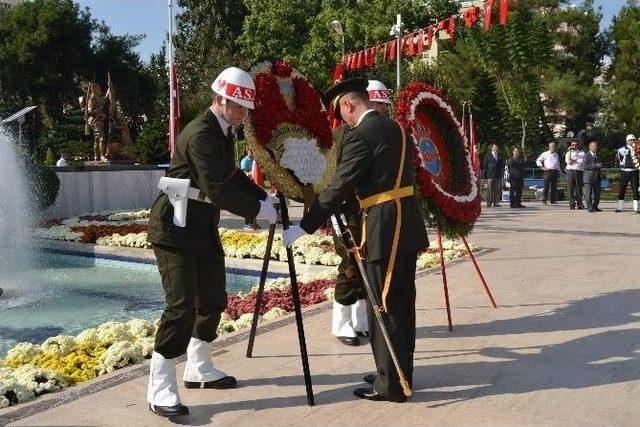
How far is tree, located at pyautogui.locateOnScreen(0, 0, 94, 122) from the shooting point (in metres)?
46.0

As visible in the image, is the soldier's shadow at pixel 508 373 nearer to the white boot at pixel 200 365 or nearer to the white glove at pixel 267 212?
the white boot at pixel 200 365

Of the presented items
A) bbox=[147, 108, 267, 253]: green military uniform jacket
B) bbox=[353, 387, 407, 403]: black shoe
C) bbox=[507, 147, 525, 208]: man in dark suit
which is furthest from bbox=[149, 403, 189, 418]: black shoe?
bbox=[507, 147, 525, 208]: man in dark suit

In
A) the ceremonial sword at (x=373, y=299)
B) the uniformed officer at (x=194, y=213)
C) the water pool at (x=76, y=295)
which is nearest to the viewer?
the uniformed officer at (x=194, y=213)

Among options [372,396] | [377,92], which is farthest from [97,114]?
[372,396]

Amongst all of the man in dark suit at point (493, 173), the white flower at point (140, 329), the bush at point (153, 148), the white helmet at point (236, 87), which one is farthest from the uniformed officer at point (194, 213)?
the bush at point (153, 148)

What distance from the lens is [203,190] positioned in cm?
452

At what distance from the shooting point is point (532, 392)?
4816mm

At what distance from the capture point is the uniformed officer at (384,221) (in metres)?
4.70

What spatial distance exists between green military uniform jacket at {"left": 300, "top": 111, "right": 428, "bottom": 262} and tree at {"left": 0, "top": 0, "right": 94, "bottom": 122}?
45861mm

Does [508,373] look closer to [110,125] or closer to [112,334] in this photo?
[112,334]

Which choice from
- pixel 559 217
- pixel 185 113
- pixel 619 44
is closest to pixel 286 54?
pixel 185 113

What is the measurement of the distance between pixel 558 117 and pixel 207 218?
5583cm

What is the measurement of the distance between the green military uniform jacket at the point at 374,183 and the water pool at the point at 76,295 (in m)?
4.25

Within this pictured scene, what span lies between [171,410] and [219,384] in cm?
62
